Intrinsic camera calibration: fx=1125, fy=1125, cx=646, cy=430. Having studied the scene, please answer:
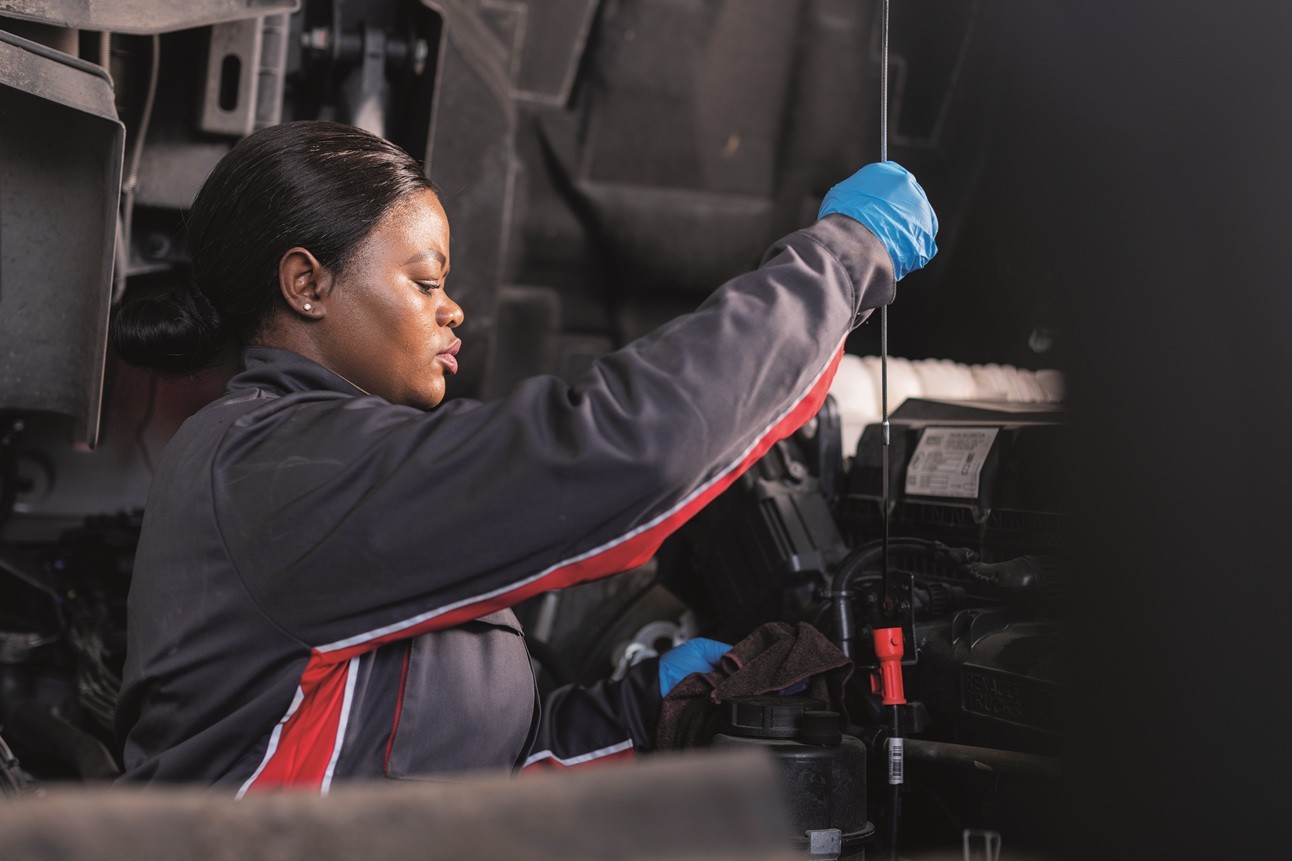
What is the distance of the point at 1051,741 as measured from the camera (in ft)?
3.50

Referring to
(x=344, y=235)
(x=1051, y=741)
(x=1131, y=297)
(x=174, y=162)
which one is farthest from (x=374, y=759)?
(x=174, y=162)

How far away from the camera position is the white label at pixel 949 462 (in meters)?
1.45

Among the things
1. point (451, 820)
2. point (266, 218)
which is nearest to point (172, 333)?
point (266, 218)

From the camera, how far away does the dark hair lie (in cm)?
115

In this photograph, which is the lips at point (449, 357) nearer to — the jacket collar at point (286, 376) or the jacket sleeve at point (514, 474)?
the jacket collar at point (286, 376)

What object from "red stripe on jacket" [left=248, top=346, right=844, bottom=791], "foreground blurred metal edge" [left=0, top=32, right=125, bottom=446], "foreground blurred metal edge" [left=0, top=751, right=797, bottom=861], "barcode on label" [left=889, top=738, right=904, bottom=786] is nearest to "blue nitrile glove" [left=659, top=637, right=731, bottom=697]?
"barcode on label" [left=889, top=738, right=904, bottom=786]

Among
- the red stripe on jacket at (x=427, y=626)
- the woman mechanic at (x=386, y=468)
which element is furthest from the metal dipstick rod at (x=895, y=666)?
the red stripe on jacket at (x=427, y=626)

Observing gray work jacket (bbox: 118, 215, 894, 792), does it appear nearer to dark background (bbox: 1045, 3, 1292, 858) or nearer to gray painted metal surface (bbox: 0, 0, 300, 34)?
dark background (bbox: 1045, 3, 1292, 858)

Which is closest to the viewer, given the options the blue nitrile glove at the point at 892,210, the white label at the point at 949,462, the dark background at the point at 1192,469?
the dark background at the point at 1192,469

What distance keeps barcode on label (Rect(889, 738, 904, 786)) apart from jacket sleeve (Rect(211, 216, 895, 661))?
1.39ft

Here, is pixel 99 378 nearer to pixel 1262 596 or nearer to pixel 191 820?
pixel 191 820

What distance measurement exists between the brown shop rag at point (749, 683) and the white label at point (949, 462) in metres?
0.28

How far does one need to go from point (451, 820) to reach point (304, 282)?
32.1 inches

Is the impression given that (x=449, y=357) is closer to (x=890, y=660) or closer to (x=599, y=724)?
(x=599, y=724)
